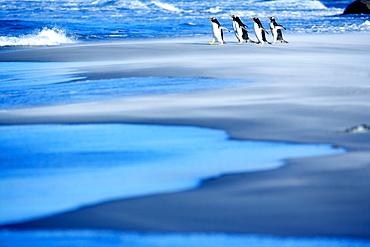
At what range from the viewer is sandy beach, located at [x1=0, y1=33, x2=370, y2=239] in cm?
200

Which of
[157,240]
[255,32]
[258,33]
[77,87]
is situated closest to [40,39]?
[255,32]

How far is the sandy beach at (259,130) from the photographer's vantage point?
2.00m

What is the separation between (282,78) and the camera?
213 inches

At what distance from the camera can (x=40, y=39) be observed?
1426 cm

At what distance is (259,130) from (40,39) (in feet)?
39.0

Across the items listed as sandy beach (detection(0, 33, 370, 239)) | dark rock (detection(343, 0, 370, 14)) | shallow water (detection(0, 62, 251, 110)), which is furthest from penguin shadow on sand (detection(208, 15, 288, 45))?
dark rock (detection(343, 0, 370, 14))

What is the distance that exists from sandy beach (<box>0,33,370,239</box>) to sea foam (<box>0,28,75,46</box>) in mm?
6289

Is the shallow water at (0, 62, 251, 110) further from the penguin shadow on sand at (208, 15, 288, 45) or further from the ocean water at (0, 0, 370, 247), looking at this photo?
the penguin shadow on sand at (208, 15, 288, 45)

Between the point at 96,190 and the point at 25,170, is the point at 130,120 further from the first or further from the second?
the point at 96,190

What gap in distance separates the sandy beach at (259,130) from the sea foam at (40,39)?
248 inches

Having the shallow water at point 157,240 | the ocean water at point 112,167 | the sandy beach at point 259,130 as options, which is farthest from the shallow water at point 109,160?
the shallow water at point 157,240

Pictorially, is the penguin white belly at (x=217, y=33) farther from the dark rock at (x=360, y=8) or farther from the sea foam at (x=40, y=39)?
the dark rock at (x=360, y=8)

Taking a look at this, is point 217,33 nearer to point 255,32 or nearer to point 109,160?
point 255,32

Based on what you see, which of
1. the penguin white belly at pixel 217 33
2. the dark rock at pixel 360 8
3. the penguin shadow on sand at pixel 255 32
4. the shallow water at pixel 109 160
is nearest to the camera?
the shallow water at pixel 109 160
